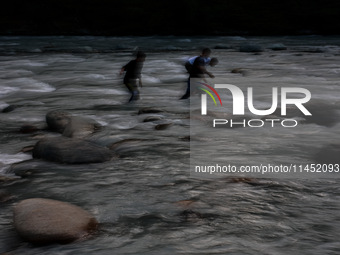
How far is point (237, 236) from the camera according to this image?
11.6 ft

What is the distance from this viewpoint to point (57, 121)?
6.82 metres

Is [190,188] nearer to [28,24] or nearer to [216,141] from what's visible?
[216,141]

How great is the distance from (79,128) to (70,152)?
1291 millimetres

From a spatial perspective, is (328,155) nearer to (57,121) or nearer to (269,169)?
(269,169)

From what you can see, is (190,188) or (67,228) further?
(190,188)

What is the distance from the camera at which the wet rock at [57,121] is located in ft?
21.9

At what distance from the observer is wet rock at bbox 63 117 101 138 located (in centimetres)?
626

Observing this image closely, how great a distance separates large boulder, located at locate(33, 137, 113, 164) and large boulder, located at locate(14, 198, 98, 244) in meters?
1.43

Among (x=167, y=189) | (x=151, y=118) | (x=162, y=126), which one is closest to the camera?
(x=167, y=189)

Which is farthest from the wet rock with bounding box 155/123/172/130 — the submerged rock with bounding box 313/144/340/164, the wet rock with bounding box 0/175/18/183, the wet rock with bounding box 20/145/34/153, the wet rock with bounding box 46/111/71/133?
the wet rock with bounding box 0/175/18/183

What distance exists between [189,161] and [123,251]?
2.08 metres

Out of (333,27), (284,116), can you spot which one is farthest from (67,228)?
(333,27)

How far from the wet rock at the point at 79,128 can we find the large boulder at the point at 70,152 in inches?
32.1

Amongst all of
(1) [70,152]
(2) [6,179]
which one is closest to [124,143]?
(1) [70,152]
